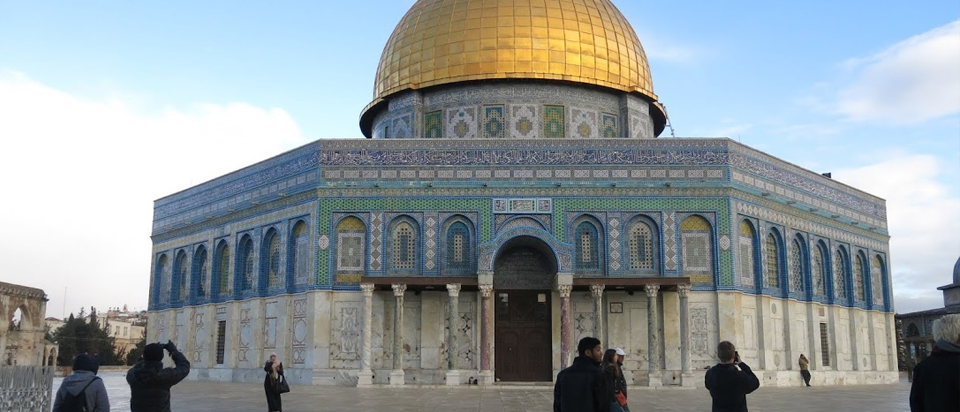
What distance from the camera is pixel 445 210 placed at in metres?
26.3

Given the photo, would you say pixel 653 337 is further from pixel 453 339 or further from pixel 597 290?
pixel 453 339

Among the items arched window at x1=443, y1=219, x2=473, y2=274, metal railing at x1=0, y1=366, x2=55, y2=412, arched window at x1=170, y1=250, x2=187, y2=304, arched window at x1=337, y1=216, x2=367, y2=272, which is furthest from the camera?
arched window at x1=170, y1=250, x2=187, y2=304

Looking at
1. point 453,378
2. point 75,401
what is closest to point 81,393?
point 75,401

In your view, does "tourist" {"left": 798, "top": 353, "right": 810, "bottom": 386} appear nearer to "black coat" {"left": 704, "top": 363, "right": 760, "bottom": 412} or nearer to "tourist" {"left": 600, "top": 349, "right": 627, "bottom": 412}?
"tourist" {"left": 600, "top": 349, "right": 627, "bottom": 412}

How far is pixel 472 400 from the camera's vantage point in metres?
18.9

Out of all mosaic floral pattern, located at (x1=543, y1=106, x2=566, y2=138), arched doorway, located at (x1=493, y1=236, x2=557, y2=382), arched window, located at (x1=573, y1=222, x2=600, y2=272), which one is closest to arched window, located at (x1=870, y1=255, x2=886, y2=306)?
arched window, located at (x1=573, y1=222, x2=600, y2=272)

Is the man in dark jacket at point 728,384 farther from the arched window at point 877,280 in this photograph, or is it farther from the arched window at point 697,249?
the arched window at point 877,280

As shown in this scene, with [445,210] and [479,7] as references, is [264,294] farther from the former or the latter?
[479,7]

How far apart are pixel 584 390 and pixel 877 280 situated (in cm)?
2920

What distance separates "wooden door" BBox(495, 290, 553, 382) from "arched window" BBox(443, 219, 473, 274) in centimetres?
147

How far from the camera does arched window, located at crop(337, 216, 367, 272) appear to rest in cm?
2628

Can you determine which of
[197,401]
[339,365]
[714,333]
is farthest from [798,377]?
[197,401]

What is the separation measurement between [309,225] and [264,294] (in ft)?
10.8

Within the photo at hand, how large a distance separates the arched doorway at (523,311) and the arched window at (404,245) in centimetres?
249
